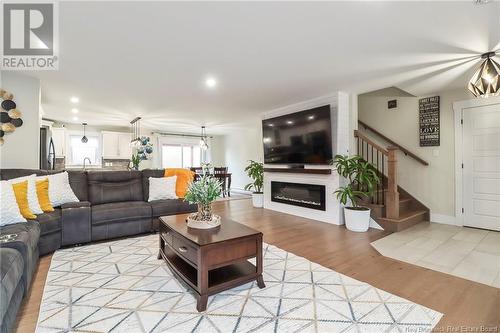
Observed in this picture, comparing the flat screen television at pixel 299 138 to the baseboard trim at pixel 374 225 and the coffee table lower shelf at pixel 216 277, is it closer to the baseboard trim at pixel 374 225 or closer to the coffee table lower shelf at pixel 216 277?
the baseboard trim at pixel 374 225

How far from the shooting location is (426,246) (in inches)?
122

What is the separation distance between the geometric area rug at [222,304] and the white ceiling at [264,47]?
2.31 metres

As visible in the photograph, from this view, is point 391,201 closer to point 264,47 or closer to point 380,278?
point 380,278

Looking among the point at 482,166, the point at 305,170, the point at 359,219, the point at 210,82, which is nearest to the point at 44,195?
the point at 210,82

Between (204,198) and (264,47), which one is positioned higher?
(264,47)

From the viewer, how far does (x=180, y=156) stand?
9.50m

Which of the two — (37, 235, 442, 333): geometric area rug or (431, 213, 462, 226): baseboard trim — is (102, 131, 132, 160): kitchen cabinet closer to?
(37, 235, 442, 333): geometric area rug

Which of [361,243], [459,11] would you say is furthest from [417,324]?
[459,11]

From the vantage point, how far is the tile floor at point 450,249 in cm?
241

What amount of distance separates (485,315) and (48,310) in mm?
3112

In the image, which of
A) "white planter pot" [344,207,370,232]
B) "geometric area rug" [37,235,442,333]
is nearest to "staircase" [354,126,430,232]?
"white planter pot" [344,207,370,232]

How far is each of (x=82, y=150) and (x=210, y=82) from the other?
5984 mm

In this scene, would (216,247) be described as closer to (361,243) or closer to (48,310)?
(48,310)

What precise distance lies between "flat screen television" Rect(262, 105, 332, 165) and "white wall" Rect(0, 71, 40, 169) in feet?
13.5
